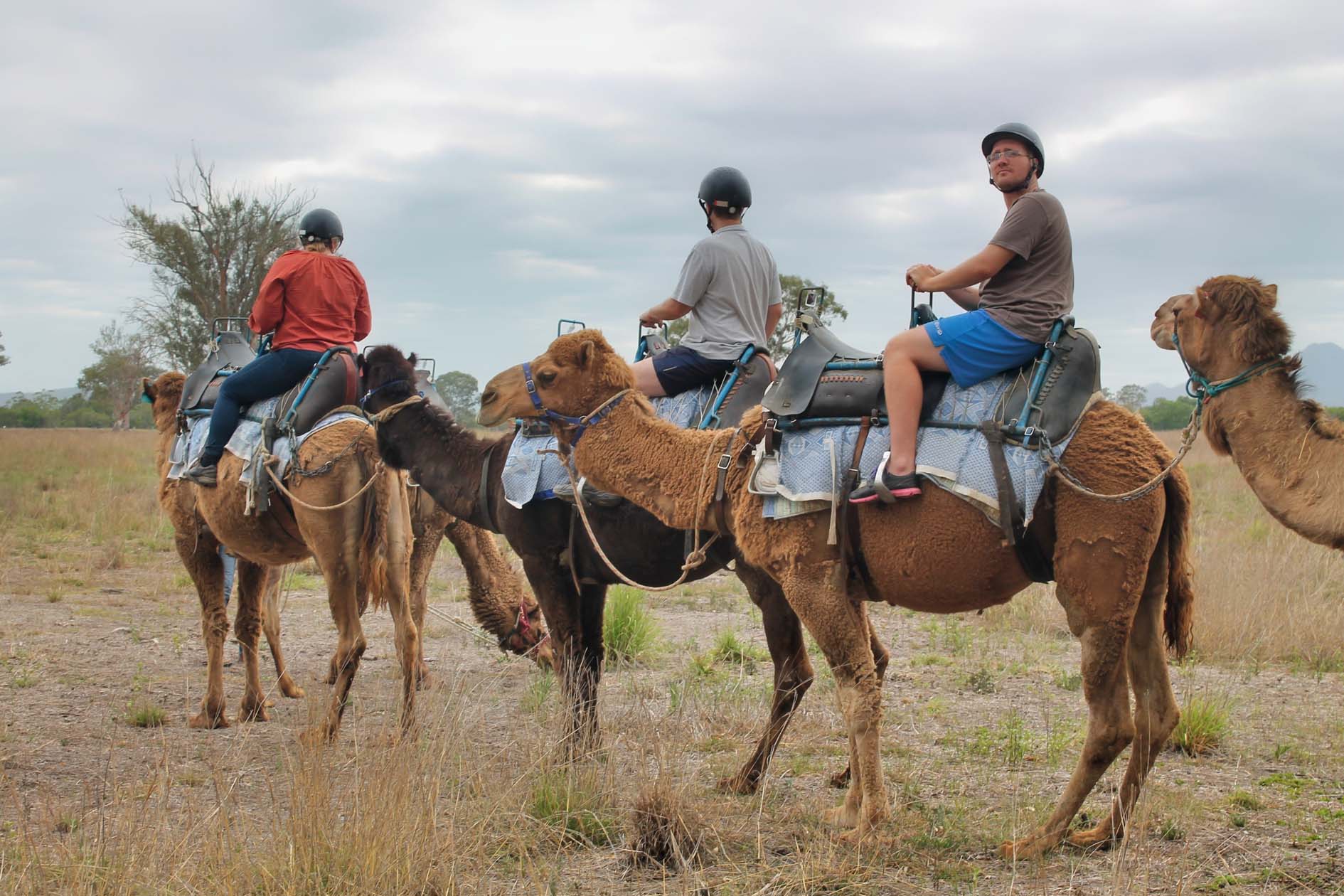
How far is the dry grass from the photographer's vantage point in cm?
427

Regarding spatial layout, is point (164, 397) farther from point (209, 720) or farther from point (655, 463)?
point (655, 463)

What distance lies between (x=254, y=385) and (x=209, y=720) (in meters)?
2.31

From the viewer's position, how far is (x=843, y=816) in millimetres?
5238

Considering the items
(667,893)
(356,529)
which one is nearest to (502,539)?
(356,529)

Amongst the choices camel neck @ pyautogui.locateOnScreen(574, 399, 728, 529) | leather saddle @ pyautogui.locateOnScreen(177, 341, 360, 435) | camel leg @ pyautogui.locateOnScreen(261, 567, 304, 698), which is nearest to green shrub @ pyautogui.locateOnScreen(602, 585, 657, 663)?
camel leg @ pyautogui.locateOnScreen(261, 567, 304, 698)

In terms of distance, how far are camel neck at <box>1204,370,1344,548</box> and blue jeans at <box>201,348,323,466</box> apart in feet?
18.7

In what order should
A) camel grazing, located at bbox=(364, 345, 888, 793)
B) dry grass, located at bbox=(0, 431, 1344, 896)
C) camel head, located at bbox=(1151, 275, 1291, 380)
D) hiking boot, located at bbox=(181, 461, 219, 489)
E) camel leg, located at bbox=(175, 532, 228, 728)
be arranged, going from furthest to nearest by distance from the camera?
camel leg, located at bbox=(175, 532, 228, 728), hiking boot, located at bbox=(181, 461, 219, 489), camel grazing, located at bbox=(364, 345, 888, 793), camel head, located at bbox=(1151, 275, 1291, 380), dry grass, located at bbox=(0, 431, 1344, 896)

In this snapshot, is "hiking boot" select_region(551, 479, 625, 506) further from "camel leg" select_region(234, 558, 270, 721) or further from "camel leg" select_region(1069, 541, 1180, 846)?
"camel leg" select_region(234, 558, 270, 721)

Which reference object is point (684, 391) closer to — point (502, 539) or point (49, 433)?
point (502, 539)

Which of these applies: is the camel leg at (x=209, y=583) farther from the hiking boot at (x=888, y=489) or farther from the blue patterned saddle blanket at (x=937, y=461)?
the hiking boot at (x=888, y=489)

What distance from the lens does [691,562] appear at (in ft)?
18.7

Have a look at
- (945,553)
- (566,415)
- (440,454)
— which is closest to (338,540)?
(440,454)

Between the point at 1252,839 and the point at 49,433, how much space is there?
45341mm

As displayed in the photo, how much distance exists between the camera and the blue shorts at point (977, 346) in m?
5.02
